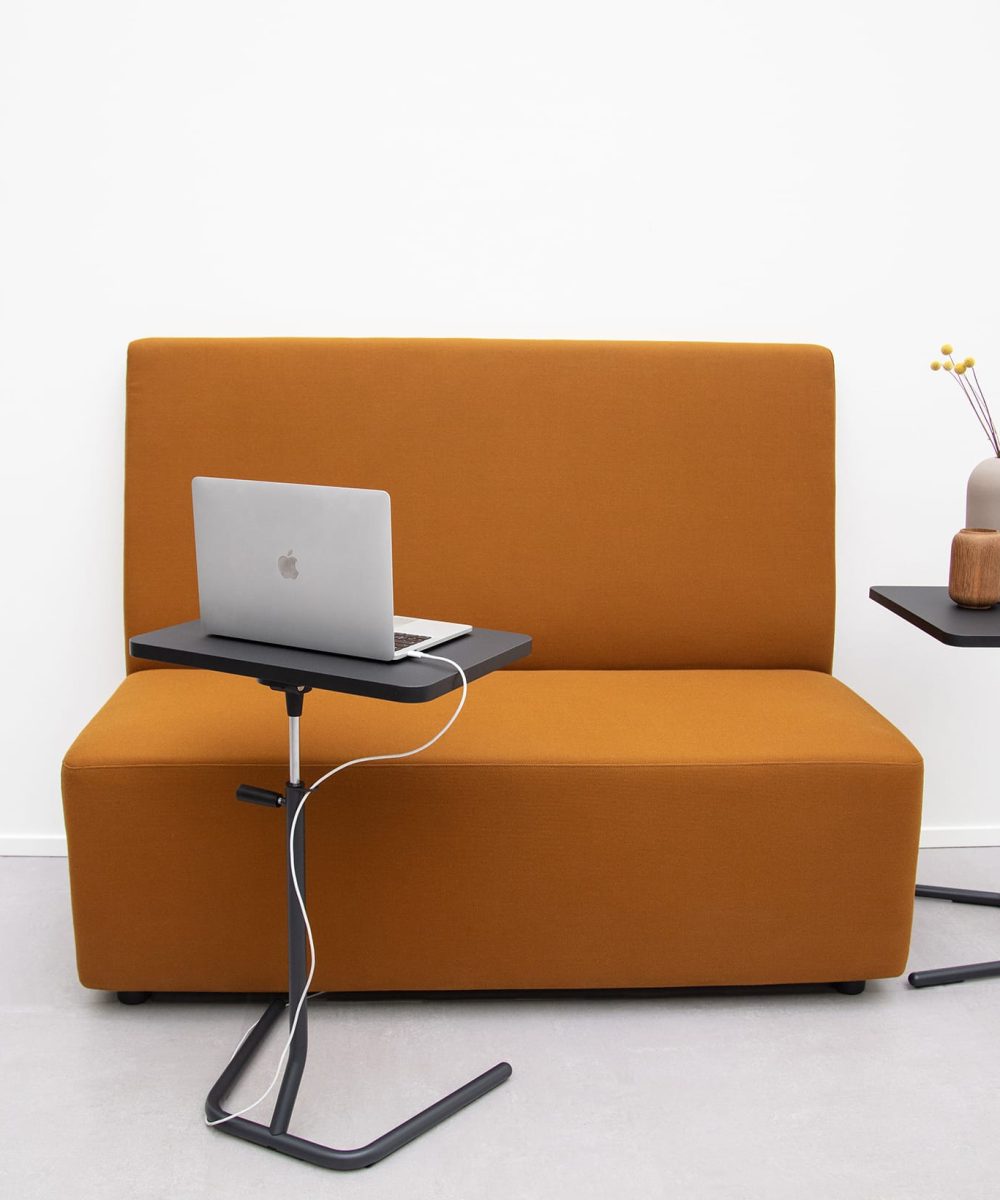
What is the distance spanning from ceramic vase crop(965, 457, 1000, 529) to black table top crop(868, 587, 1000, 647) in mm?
164

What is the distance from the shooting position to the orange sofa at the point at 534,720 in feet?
7.04

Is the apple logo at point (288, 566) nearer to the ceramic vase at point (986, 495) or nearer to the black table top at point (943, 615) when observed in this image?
the black table top at point (943, 615)

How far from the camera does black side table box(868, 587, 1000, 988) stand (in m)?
2.12

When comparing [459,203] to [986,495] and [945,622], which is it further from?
[945,622]

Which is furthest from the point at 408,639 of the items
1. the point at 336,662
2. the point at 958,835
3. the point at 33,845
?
the point at 958,835

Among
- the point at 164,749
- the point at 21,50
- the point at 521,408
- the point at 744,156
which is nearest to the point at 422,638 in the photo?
the point at 164,749

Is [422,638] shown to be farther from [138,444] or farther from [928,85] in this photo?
[928,85]

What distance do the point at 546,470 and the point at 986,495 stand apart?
35.0 inches

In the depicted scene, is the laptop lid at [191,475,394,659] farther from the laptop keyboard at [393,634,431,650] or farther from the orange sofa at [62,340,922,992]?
the orange sofa at [62,340,922,992]

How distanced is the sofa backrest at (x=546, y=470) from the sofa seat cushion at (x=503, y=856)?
0.51 metres

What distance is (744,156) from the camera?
2.84m

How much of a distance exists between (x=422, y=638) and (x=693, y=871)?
70 cm

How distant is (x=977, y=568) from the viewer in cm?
234

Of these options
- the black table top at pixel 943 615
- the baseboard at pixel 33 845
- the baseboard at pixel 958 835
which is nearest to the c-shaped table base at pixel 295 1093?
the black table top at pixel 943 615
